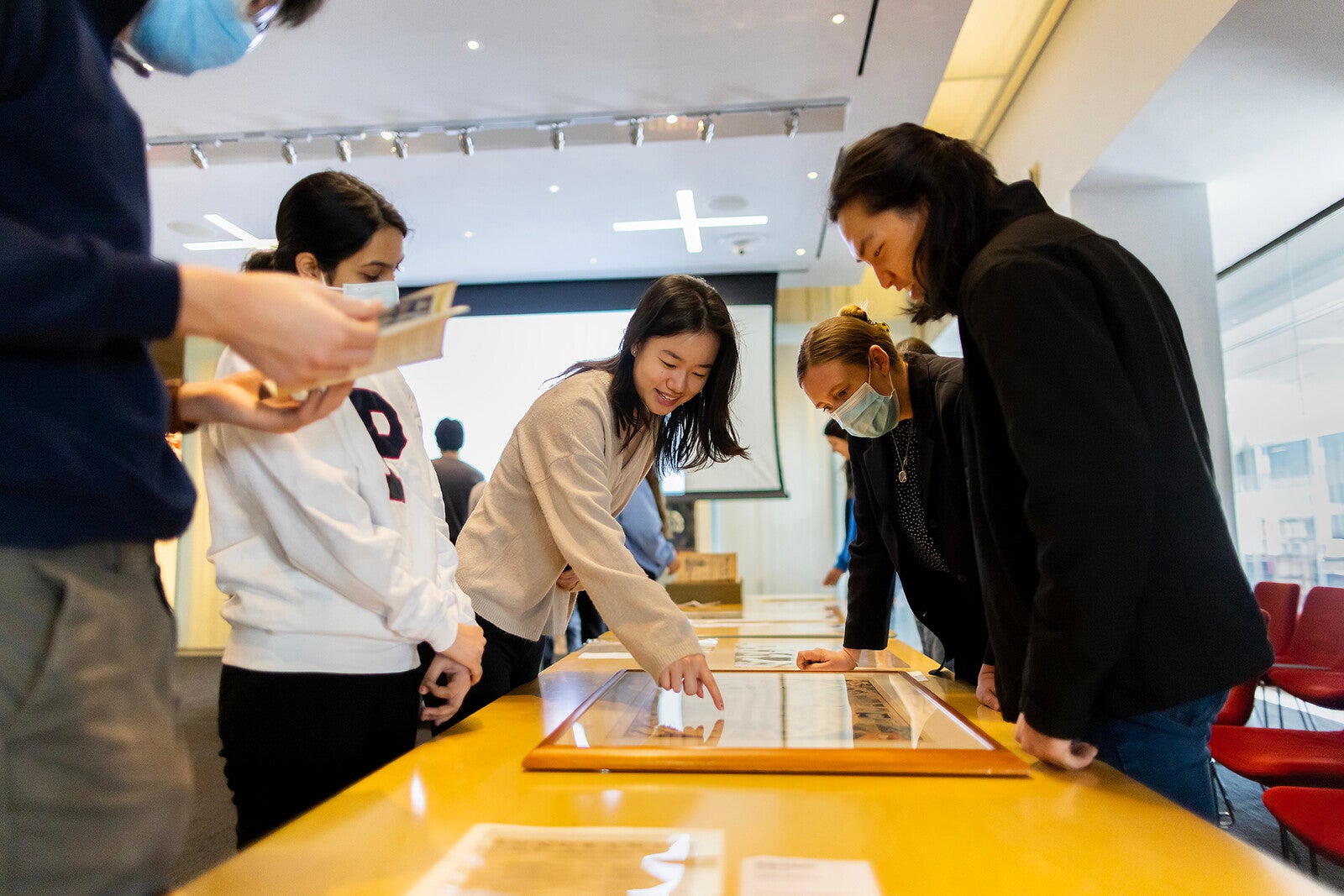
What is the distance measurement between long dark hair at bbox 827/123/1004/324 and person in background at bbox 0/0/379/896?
763 mm

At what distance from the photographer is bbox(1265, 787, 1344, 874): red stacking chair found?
1.35 m

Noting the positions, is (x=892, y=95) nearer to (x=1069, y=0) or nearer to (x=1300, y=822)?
(x=1069, y=0)

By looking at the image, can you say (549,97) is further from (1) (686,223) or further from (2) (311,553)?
(2) (311,553)

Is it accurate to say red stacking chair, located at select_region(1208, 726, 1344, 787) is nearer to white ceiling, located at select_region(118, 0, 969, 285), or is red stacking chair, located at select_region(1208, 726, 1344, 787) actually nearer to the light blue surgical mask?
the light blue surgical mask

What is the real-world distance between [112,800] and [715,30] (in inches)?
138

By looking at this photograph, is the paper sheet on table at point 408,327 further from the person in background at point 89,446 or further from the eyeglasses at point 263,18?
the eyeglasses at point 263,18

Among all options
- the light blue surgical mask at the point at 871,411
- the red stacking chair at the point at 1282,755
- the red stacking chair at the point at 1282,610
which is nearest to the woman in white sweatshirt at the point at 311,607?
the light blue surgical mask at the point at 871,411

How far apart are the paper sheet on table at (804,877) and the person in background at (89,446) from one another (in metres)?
0.39

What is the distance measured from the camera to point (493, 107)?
13.0ft

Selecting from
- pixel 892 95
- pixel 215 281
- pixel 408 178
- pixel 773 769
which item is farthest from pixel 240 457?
pixel 408 178

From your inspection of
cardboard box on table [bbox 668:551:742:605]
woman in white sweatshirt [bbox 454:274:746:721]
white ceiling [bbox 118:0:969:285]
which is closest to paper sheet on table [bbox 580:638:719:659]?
woman in white sweatshirt [bbox 454:274:746:721]

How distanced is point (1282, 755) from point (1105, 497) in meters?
1.77

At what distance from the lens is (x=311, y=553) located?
86 centimetres

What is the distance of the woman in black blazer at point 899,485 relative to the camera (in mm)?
1521
